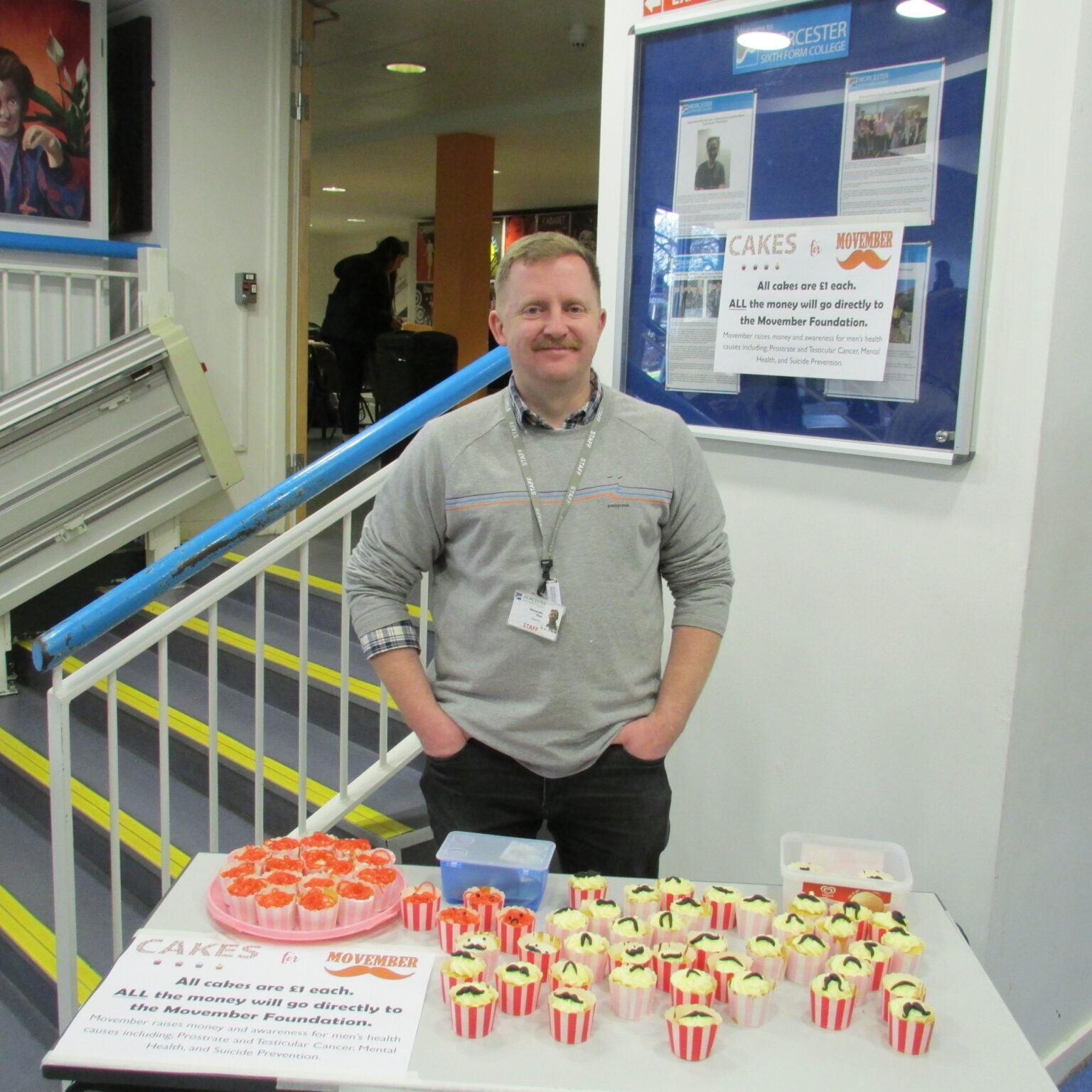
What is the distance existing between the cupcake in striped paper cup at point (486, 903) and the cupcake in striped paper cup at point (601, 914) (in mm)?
100

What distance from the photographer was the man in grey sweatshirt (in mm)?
1577

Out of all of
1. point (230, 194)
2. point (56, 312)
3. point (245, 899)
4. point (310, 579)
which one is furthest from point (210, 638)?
point (230, 194)

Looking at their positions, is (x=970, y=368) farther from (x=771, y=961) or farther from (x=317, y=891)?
(x=317, y=891)

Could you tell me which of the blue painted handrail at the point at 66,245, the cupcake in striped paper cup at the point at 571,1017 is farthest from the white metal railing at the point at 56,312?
the cupcake in striped paper cup at the point at 571,1017

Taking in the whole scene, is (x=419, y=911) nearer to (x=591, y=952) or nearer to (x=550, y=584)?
(x=591, y=952)

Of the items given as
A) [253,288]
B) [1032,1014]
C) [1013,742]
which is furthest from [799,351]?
[253,288]

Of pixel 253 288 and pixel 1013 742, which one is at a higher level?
pixel 253 288

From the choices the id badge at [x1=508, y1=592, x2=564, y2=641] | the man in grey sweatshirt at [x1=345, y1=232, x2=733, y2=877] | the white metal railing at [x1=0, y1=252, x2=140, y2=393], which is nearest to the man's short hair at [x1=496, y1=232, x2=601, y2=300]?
the man in grey sweatshirt at [x1=345, y1=232, x2=733, y2=877]

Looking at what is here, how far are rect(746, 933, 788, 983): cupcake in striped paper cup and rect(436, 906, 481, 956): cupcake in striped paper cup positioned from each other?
311 millimetres

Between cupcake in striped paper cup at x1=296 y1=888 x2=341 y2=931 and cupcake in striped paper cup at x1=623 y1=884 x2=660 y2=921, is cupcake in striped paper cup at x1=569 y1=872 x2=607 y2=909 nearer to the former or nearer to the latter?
cupcake in striped paper cup at x1=623 y1=884 x2=660 y2=921

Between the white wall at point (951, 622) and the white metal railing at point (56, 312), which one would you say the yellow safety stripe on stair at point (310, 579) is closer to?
the white metal railing at point (56, 312)

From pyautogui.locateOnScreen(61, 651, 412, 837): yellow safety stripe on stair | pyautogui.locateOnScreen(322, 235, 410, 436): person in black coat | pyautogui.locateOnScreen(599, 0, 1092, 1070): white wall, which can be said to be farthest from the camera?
pyautogui.locateOnScreen(322, 235, 410, 436): person in black coat

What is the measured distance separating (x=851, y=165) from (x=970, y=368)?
1.39 ft

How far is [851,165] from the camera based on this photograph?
1.88 metres
